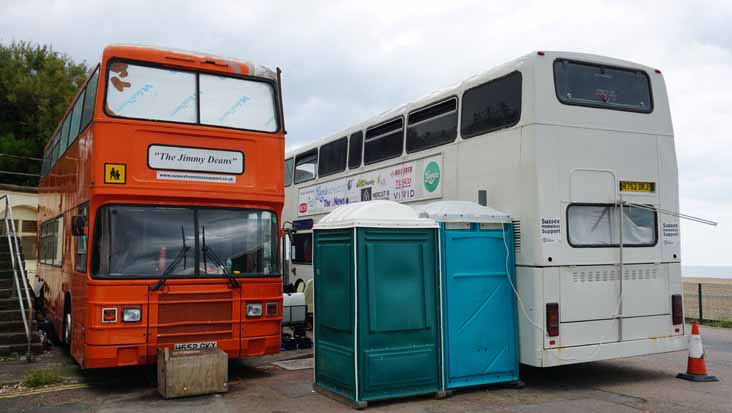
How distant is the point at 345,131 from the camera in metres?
13.8

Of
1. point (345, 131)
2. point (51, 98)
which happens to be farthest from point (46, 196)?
point (51, 98)

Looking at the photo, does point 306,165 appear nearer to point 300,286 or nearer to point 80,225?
point 300,286

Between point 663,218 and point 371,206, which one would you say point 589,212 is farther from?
point 371,206

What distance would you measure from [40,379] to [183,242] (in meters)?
2.74

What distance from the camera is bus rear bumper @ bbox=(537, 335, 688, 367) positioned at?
788 cm

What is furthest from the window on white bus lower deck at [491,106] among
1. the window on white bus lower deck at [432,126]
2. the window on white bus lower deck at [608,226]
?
the window on white bus lower deck at [608,226]

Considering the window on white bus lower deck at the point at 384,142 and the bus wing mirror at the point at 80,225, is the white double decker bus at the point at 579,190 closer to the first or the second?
the window on white bus lower deck at the point at 384,142

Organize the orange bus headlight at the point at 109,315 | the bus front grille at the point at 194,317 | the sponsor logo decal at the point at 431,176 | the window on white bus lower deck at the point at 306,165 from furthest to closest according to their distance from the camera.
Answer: the window on white bus lower deck at the point at 306,165, the sponsor logo decal at the point at 431,176, the bus front grille at the point at 194,317, the orange bus headlight at the point at 109,315

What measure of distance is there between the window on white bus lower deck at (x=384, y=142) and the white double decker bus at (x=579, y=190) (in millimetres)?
1752

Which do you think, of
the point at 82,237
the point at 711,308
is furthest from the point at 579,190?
the point at 711,308

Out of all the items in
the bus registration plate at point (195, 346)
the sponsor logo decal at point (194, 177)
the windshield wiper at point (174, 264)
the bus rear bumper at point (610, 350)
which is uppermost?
the sponsor logo decal at point (194, 177)

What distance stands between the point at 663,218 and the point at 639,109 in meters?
1.54

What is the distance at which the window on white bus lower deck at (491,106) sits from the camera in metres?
8.35

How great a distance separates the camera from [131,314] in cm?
791
